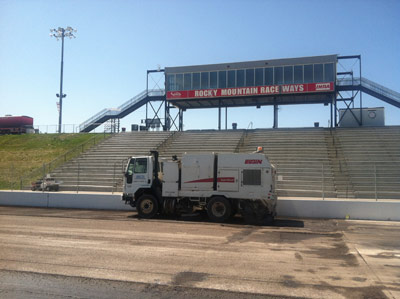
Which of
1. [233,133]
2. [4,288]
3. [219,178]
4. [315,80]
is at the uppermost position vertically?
[315,80]

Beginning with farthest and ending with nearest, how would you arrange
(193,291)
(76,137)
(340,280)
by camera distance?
(76,137), (340,280), (193,291)

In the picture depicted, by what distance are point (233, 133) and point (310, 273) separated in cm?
2745

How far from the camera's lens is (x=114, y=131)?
41562mm

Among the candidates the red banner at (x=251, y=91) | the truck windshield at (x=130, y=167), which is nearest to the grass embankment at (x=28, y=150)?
the red banner at (x=251, y=91)

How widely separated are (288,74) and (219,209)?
82.6 feet

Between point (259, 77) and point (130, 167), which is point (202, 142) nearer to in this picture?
point (259, 77)

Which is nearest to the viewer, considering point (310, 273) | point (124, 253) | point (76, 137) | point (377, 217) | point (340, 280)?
point (340, 280)

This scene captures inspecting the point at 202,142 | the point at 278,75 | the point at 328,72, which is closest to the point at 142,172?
the point at 202,142

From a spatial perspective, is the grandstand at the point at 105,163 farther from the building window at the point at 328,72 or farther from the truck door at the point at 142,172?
the building window at the point at 328,72

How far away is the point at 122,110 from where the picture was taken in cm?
4303

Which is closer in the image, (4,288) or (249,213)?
(4,288)

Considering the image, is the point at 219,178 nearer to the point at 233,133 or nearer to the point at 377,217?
the point at 377,217

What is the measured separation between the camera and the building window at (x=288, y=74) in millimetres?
36406

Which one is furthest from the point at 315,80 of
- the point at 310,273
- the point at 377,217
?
the point at 310,273
